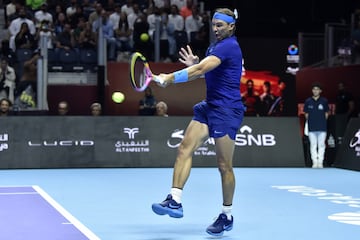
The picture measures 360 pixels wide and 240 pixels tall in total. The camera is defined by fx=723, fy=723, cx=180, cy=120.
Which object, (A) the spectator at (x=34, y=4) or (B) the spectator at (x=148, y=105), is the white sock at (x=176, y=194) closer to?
(B) the spectator at (x=148, y=105)

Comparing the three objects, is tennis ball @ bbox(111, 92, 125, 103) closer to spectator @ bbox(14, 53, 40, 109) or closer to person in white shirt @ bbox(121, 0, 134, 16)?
spectator @ bbox(14, 53, 40, 109)

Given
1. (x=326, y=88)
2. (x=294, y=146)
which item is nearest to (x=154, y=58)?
(x=294, y=146)

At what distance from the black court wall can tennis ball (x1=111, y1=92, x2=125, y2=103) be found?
10.1ft

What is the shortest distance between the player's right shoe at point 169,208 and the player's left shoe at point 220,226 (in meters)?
0.36

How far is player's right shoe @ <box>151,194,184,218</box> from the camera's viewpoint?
7047mm

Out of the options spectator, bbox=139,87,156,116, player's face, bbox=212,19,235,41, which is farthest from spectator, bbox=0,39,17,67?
player's face, bbox=212,19,235,41

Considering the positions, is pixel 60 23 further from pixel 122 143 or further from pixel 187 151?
pixel 187 151

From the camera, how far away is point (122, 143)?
16.8 meters

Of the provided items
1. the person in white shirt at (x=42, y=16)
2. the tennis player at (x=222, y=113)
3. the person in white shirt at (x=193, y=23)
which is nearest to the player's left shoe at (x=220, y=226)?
the tennis player at (x=222, y=113)

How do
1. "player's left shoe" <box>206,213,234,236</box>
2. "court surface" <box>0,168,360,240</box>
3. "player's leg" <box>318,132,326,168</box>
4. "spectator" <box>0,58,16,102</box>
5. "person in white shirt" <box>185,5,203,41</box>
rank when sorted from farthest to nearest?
"person in white shirt" <box>185,5,203,41</box>
"spectator" <box>0,58,16,102</box>
"player's leg" <box>318,132,326,168</box>
"court surface" <box>0,168,360,240</box>
"player's left shoe" <box>206,213,234,236</box>

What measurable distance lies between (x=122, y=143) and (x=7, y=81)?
3.74 meters

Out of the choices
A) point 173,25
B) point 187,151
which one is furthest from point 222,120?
point 173,25

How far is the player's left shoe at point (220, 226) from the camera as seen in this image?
717 centimetres

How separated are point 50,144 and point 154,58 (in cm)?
533
